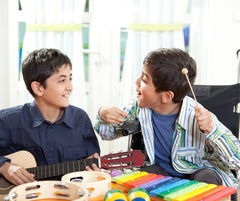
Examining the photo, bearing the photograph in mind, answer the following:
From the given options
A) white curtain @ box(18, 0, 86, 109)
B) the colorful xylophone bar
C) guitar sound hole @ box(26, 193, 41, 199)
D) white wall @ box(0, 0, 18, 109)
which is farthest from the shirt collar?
white wall @ box(0, 0, 18, 109)

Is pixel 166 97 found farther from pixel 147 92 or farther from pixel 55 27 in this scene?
pixel 55 27

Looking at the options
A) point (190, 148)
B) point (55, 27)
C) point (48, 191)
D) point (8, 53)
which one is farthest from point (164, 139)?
point (8, 53)

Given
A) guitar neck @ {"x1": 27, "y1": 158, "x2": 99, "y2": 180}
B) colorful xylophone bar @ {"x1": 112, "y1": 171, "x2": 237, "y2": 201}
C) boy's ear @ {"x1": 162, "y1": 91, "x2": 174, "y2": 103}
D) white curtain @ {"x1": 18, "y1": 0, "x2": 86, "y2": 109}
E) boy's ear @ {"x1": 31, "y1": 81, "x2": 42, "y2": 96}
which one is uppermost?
white curtain @ {"x1": 18, "y1": 0, "x2": 86, "y2": 109}

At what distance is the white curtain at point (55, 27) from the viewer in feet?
10.4

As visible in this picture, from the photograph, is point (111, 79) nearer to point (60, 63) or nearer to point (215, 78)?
point (215, 78)

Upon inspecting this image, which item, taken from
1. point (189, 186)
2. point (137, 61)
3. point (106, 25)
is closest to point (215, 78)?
point (137, 61)

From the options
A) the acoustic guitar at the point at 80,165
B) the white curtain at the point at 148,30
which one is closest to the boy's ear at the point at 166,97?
the acoustic guitar at the point at 80,165

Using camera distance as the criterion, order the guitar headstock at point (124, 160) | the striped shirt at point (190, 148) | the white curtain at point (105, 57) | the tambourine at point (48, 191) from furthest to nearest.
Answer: the white curtain at point (105, 57)
the striped shirt at point (190, 148)
the guitar headstock at point (124, 160)
the tambourine at point (48, 191)

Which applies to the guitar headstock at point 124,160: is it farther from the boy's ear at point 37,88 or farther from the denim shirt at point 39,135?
the boy's ear at point 37,88

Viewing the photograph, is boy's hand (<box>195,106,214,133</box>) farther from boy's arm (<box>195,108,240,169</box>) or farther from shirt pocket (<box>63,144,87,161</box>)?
shirt pocket (<box>63,144,87,161</box>)

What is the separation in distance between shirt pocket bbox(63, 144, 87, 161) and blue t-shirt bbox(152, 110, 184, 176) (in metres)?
0.40

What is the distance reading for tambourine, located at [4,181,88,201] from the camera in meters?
1.19

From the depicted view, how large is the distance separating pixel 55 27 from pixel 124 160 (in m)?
1.91

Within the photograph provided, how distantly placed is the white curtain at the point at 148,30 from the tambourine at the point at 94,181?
1949 mm
